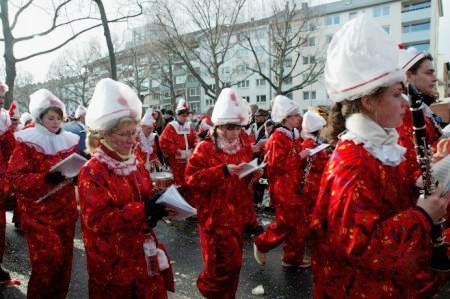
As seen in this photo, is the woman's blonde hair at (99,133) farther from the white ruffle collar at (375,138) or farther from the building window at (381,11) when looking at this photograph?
the building window at (381,11)

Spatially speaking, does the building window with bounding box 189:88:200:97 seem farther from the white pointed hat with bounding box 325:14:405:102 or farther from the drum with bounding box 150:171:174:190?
the white pointed hat with bounding box 325:14:405:102

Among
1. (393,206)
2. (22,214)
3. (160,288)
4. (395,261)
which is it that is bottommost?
(160,288)

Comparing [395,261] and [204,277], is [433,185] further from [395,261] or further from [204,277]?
[204,277]

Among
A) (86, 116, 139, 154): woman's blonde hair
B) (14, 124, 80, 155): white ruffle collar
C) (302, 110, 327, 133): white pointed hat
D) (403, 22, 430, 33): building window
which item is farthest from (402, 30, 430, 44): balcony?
(86, 116, 139, 154): woman's blonde hair

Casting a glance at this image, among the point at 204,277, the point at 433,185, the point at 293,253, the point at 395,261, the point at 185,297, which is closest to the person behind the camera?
the point at 395,261

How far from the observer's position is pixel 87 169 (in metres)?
2.70

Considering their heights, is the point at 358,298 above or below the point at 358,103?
below

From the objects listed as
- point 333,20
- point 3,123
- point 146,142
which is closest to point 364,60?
point 3,123

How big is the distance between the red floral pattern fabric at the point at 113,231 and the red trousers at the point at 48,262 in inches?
43.3

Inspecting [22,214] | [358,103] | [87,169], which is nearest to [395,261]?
[358,103]

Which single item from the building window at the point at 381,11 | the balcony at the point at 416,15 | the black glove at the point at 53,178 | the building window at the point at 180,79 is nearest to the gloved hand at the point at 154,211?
the black glove at the point at 53,178

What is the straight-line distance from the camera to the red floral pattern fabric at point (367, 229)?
5.25 feet

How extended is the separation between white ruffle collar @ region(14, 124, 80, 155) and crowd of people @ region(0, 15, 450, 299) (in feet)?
0.05

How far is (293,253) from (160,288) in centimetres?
276
